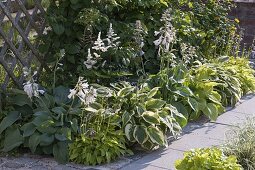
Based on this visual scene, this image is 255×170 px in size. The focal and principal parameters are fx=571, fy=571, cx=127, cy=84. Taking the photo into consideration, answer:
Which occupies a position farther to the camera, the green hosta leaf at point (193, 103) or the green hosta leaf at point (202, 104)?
the green hosta leaf at point (202, 104)

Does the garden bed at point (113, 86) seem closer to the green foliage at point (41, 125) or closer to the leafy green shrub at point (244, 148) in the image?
the green foliage at point (41, 125)

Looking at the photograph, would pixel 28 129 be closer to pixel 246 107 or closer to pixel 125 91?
pixel 125 91

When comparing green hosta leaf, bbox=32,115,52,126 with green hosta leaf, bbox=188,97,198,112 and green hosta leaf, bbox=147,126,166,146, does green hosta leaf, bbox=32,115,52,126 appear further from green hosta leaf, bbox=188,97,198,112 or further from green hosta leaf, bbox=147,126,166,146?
green hosta leaf, bbox=188,97,198,112

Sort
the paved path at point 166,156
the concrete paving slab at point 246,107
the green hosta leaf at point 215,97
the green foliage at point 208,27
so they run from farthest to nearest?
the green foliage at point 208,27 < the concrete paving slab at point 246,107 < the green hosta leaf at point 215,97 < the paved path at point 166,156

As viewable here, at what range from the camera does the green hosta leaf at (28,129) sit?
4.29 m

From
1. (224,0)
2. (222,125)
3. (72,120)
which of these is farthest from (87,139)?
(224,0)

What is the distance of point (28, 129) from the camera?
4316 mm

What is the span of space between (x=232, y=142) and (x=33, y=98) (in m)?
1.64

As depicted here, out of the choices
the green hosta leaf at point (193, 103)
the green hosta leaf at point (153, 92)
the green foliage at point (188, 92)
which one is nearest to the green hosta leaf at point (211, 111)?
the green foliage at point (188, 92)

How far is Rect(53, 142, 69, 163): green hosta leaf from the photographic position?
4.22 metres

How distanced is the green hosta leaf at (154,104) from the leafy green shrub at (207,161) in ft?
3.88

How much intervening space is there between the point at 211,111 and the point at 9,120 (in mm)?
1935

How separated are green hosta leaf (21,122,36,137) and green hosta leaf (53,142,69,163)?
8.3 inches

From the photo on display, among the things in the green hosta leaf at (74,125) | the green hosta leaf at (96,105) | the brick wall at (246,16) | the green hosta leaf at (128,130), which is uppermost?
the brick wall at (246,16)
